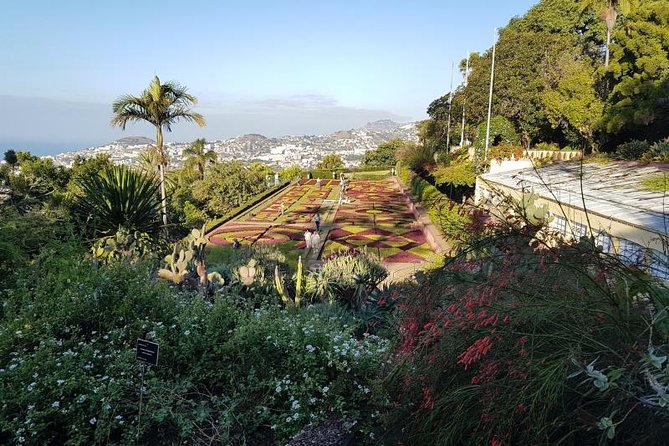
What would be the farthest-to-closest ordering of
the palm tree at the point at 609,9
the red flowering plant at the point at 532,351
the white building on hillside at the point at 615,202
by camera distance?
the palm tree at the point at 609,9, the white building on hillside at the point at 615,202, the red flowering plant at the point at 532,351

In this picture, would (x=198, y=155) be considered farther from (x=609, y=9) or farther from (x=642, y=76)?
(x=642, y=76)

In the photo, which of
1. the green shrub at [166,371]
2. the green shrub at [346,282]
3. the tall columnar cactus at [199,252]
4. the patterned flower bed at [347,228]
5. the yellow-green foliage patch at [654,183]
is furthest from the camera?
the patterned flower bed at [347,228]

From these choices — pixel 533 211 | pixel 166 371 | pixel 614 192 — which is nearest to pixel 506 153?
pixel 614 192

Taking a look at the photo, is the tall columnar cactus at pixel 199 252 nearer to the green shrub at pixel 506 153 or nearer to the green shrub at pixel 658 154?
the green shrub at pixel 658 154

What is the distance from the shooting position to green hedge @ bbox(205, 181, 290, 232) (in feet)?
80.7

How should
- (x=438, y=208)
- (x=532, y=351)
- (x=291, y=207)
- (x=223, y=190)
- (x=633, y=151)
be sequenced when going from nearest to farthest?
(x=532, y=351), (x=438, y=208), (x=633, y=151), (x=291, y=207), (x=223, y=190)

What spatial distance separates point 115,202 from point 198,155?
42.0 meters

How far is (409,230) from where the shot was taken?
22.1 meters

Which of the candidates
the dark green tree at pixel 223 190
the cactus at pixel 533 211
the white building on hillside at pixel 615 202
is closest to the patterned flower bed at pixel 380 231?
the white building on hillside at pixel 615 202

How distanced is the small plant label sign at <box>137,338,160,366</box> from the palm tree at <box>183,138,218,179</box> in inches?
1817

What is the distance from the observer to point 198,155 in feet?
161

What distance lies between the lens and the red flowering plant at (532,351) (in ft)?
6.07

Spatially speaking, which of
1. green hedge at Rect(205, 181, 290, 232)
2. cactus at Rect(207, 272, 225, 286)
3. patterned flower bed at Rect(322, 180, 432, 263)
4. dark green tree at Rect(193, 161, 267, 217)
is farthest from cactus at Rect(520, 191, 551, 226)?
dark green tree at Rect(193, 161, 267, 217)

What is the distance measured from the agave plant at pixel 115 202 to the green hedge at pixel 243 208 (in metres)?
14.5
